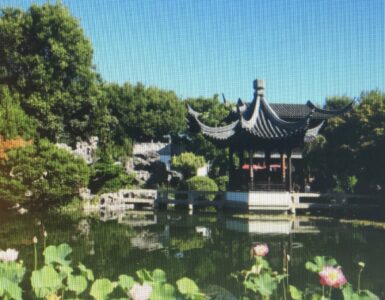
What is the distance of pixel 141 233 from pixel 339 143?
10092 millimetres

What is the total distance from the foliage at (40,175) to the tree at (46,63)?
4.31 m

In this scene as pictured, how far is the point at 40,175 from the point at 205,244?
292 inches

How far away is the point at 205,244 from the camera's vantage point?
8648 mm

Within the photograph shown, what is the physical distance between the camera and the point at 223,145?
17828 mm

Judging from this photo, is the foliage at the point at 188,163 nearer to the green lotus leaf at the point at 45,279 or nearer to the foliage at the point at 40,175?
→ the foliage at the point at 40,175

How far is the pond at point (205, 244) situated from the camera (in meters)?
5.93

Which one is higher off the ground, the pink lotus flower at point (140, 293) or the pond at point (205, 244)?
the pink lotus flower at point (140, 293)

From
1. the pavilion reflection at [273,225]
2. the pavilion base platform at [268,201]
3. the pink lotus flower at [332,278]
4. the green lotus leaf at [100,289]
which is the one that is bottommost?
the pavilion reflection at [273,225]

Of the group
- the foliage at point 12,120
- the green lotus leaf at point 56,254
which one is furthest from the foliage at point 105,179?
the green lotus leaf at point 56,254

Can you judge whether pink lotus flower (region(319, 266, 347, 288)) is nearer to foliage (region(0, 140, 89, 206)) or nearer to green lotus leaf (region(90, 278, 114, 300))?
green lotus leaf (region(90, 278, 114, 300))

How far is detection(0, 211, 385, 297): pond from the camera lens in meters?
5.93

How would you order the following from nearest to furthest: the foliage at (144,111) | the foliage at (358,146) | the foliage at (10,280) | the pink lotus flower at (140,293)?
the pink lotus flower at (140,293)
the foliage at (10,280)
the foliage at (358,146)
the foliage at (144,111)

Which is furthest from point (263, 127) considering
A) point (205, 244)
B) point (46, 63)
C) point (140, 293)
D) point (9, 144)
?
point (140, 293)

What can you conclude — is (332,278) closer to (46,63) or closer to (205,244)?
(205,244)
